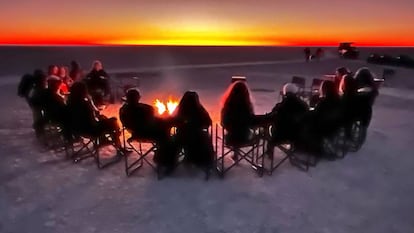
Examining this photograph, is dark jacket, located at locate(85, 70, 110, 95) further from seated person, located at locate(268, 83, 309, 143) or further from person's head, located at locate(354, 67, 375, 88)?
person's head, located at locate(354, 67, 375, 88)

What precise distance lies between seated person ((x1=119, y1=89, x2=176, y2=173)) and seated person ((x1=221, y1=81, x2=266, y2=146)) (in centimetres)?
91

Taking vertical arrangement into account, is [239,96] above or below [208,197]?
above

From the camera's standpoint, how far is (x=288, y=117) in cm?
644

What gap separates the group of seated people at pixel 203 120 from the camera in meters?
6.29

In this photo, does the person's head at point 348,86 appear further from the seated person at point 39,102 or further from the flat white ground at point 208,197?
the seated person at point 39,102

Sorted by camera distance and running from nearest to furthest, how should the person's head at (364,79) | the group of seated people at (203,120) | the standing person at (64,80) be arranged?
the group of seated people at (203,120) → the person's head at (364,79) → the standing person at (64,80)

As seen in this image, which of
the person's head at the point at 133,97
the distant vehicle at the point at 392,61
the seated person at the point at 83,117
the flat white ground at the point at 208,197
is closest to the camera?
the flat white ground at the point at 208,197

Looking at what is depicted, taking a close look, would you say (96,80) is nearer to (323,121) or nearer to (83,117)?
(83,117)

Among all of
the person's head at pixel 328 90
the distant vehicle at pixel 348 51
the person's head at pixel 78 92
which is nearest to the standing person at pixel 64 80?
the person's head at pixel 78 92

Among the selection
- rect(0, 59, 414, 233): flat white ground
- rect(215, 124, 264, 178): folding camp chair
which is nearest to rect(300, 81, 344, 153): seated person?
rect(0, 59, 414, 233): flat white ground

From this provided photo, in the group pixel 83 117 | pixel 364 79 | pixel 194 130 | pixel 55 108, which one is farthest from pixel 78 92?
pixel 364 79

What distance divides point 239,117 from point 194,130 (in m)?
0.72

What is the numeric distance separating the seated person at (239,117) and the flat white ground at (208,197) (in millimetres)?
558

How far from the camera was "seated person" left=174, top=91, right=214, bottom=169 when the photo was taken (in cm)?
611
